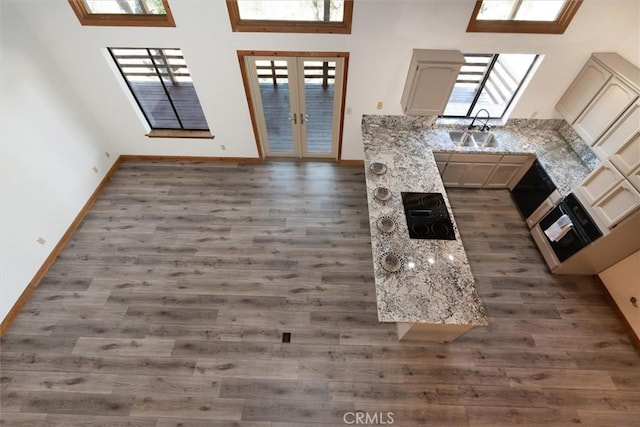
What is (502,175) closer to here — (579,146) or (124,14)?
(579,146)

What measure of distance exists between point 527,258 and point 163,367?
4923mm

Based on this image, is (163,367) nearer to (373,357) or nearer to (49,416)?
(49,416)

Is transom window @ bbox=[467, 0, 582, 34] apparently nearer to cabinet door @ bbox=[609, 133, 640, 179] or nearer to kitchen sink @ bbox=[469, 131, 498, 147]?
kitchen sink @ bbox=[469, 131, 498, 147]

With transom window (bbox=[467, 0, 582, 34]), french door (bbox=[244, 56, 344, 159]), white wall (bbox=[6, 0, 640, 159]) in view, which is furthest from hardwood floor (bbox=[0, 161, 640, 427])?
transom window (bbox=[467, 0, 582, 34])

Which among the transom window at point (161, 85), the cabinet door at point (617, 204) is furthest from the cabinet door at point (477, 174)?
the transom window at point (161, 85)

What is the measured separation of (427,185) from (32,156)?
5209 mm

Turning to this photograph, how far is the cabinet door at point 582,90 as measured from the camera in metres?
3.47

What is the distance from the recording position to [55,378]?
307 cm

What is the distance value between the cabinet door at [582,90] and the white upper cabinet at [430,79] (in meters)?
1.71

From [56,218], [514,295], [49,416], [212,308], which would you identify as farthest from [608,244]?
[56,218]

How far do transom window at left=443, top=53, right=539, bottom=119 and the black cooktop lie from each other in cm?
199

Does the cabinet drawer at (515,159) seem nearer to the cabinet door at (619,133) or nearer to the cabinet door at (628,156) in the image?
the cabinet door at (619,133)

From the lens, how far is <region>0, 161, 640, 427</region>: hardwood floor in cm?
291

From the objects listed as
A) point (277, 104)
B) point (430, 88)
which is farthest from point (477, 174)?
point (277, 104)
